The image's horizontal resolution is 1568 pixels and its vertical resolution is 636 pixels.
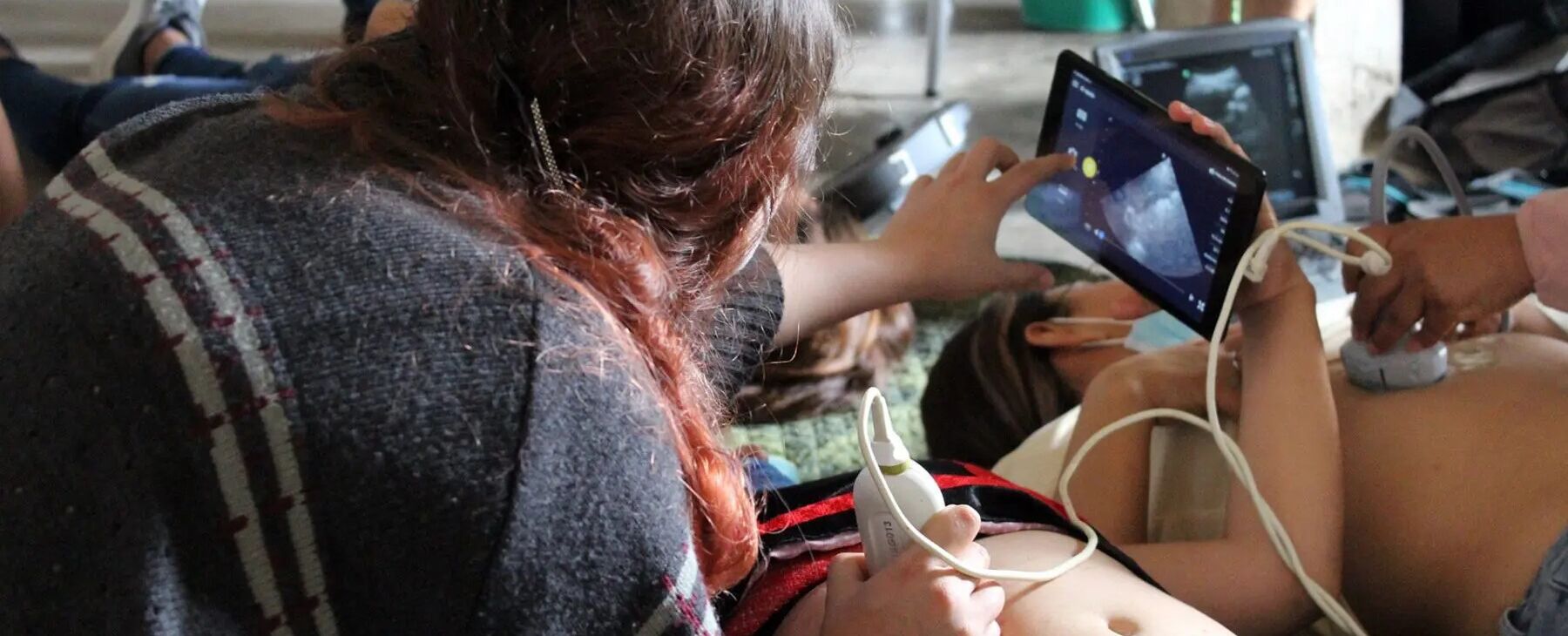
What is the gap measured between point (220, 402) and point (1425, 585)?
81cm

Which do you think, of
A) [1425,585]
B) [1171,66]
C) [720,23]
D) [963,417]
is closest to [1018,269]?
[963,417]

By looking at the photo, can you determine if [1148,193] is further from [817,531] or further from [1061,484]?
[817,531]

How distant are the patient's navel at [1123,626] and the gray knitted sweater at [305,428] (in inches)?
13.5

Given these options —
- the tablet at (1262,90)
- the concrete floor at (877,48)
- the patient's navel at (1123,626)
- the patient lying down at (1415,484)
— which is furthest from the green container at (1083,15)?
the patient's navel at (1123,626)

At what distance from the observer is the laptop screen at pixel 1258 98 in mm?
1509

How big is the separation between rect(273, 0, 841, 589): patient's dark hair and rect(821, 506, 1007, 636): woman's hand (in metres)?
0.09

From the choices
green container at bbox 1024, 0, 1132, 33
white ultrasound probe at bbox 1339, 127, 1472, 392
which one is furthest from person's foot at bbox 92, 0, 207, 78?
white ultrasound probe at bbox 1339, 127, 1472, 392

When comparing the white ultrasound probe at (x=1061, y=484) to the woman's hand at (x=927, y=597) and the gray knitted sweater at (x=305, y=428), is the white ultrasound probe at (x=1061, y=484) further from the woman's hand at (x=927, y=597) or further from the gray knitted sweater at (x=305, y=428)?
the gray knitted sweater at (x=305, y=428)

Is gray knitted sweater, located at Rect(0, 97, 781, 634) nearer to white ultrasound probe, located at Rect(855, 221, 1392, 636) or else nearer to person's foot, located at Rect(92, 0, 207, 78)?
white ultrasound probe, located at Rect(855, 221, 1392, 636)

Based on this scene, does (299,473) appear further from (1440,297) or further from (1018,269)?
(1440,297)

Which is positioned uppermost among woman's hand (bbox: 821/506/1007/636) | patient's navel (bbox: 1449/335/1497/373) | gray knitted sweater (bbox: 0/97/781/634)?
gray knitted sweater (bbox: 0/97/781/634)

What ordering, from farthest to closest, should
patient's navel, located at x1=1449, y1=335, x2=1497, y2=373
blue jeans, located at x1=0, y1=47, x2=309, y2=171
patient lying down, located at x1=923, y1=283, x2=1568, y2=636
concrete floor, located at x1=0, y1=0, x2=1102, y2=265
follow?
concrete floor, located at x1=0, y1=0, x2=1102, y2=265 → blue jeans, located at x1=0, y1=47, x2=309, y2=171 → patient's navel, located at x1=1449, y1=335, x2=1497, y2=373 → patient lying down, located at x1=923, y1=283, x2=1568, y2=636

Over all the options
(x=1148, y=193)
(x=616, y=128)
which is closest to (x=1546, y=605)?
(x=1148, y=193)

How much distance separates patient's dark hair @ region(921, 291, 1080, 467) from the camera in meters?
1.20
